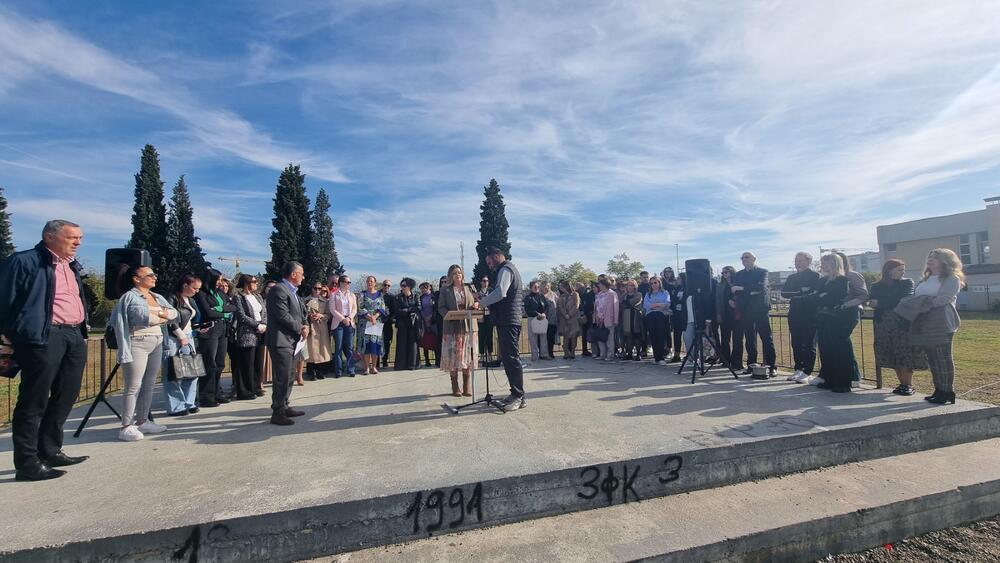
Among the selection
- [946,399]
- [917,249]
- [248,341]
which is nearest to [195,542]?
[248,341]

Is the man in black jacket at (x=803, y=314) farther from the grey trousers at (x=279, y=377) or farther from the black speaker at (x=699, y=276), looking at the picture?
the grey trousers at (x=279, y=377)

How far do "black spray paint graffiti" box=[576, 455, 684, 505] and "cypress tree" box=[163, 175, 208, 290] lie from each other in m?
45.2

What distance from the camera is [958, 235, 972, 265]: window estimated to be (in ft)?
146

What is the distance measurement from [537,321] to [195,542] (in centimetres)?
801

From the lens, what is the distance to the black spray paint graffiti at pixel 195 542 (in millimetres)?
2688

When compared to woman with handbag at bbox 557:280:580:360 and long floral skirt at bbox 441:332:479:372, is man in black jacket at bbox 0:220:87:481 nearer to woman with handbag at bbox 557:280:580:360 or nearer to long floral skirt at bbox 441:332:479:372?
long floral skirt at bbox 441:332:479:372

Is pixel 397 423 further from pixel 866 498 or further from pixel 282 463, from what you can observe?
pixel 866 498

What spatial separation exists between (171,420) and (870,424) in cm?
736

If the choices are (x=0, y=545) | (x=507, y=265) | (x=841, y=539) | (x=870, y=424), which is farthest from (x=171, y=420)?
(x=870, y=424)

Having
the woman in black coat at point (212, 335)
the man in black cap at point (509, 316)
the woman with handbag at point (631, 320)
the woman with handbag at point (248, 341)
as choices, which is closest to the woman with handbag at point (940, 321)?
the woman with handbag at point (631, 320)

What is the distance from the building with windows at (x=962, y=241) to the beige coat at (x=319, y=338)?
49644 mm

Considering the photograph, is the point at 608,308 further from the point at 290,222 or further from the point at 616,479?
the point at 290,222

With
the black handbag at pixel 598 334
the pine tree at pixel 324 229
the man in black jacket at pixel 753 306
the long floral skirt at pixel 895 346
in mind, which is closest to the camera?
the long floral skirt at pixel 895 346

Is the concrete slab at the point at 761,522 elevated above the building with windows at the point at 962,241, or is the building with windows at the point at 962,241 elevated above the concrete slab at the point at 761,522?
the building with windows at the point at 962,241
